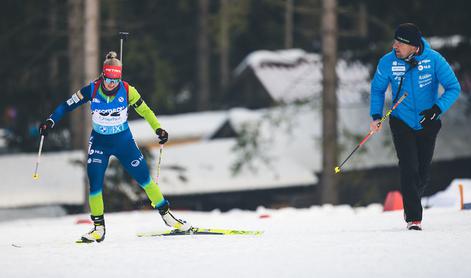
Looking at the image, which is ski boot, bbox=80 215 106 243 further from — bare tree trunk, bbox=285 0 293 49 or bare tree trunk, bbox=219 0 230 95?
bare tree trunk, bbox=285 0 293 49

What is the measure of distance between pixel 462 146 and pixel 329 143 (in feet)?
29.2

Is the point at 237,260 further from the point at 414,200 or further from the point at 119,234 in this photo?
the point at 119,234

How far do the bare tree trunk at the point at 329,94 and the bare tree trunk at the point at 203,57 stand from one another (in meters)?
24.7

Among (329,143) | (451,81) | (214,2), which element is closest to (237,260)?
(451,81)

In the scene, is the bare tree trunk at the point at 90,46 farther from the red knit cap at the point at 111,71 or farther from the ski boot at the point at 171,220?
the red knit cap at the point at 111,71

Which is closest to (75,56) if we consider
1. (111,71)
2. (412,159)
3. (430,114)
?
(111,71)

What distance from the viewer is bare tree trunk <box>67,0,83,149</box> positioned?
24523 millimetres

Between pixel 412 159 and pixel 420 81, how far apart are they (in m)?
0.75

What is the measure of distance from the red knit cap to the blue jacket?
8.27 feet

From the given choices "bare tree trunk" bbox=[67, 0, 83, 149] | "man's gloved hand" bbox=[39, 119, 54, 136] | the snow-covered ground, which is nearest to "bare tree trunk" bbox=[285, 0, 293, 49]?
"bare tree trunk" bbox=[67, 0, 83, 149]

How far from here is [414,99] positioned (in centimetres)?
934

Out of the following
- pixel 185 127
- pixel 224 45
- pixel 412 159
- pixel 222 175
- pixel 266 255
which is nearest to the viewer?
pixel 266 255

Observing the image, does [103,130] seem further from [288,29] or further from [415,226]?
[288,29]

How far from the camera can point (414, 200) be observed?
9.18m
